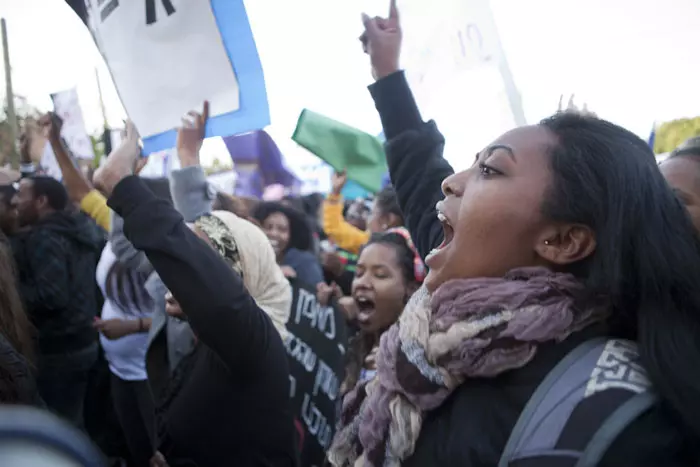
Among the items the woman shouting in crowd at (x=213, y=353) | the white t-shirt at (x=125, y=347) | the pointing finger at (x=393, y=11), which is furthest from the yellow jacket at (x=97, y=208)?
the pointing finger at (x=393, y=11)

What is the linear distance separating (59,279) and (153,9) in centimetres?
234

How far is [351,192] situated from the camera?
6.55 m

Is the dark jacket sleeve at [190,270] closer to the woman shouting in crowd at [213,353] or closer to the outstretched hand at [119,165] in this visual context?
the woman shouting in crowd at [213,353]

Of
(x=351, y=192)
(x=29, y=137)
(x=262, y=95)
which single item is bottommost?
(x=351, y=192)

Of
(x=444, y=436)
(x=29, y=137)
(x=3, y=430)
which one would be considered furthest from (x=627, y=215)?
(x=29, y=137)

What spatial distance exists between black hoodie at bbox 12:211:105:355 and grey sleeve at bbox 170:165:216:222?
5.89 ft

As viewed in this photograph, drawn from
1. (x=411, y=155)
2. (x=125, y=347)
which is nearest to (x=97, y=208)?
(x=125, y=347)

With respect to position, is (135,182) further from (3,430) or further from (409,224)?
(3,430)

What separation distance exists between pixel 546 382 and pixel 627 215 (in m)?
0.33

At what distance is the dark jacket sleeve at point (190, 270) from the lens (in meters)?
1.60

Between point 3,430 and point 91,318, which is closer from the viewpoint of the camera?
point 3,430

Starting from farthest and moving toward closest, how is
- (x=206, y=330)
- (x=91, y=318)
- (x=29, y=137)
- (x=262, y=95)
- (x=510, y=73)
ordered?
1. (x=29, y=137)
2. (x=91, y=318)
3. (x=510, y=73)
4. (x=262, y=95)
5. (x=206, y=330)

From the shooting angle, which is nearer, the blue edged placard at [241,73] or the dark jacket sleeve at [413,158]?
the dark jacket sleeve at [413,158]

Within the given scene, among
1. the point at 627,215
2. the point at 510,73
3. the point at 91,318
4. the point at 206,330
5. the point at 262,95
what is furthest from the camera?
the point at 91,318
